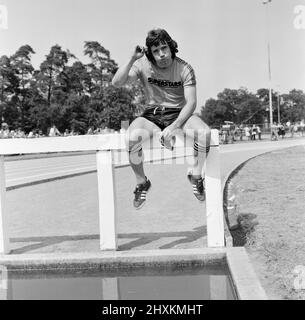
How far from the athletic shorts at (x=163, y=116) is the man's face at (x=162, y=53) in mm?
391

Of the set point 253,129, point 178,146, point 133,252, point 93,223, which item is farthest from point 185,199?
point 253,129

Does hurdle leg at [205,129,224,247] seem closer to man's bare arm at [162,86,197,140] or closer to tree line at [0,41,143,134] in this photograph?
man's bare arm at [162,86,197,140]

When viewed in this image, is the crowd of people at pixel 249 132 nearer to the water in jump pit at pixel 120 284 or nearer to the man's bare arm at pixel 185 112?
the water in jump pit at pixel 120 284

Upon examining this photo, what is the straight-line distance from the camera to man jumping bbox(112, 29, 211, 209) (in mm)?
3848

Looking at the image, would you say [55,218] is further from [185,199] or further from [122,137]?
[122,137]

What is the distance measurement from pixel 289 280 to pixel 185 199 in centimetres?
470

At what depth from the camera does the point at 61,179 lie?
12414 mm

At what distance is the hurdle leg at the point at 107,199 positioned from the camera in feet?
15.5

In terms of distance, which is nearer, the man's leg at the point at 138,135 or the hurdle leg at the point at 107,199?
the man's leg at the point at 138,135

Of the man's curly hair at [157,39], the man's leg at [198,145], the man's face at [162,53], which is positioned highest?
the man's curly hair at [157,39]

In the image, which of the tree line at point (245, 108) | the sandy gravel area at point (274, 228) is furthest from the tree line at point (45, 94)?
the tree line at point (245, 108)

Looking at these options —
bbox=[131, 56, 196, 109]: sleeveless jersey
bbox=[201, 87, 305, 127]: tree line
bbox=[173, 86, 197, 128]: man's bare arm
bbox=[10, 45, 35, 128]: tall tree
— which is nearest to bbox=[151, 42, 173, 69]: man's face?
bbox=[131, 56, 196, 109]: sleeveless jersey

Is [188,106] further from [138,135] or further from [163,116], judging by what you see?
[138,135]

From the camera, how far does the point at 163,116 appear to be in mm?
4035
